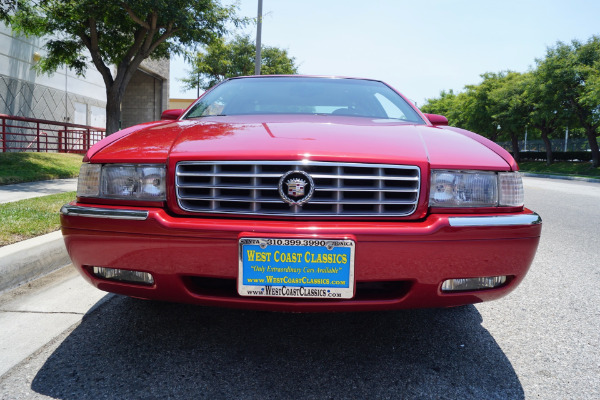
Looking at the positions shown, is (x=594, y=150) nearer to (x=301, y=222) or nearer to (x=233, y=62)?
(x=233, y=62)

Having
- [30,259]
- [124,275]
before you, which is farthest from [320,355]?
[30,259]

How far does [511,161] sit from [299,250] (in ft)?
3.62

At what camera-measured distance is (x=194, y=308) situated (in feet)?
8.96

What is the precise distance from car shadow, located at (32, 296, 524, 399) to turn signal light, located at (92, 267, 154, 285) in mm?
359

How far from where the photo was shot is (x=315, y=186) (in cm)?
195

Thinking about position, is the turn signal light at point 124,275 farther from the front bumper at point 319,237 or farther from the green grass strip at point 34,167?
the green grass strip at point 34,167

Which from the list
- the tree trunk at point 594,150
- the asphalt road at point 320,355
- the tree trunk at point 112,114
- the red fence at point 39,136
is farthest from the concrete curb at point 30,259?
the tree trunk at point 594,150

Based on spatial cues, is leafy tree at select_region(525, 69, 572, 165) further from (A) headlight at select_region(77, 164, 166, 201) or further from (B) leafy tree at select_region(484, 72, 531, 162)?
(A) headlight at select_region(77, 164, 166, 201)

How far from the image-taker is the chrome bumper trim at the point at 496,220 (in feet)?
6.31

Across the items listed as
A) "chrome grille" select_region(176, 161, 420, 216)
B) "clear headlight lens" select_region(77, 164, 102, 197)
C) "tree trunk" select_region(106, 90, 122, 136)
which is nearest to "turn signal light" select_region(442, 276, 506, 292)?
"chrome grille" select_region(176, 161, 420, 216)

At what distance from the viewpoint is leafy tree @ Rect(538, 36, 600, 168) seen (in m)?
28.7

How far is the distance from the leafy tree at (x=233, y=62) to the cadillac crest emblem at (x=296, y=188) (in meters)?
27.3

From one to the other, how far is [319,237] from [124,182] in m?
0.91

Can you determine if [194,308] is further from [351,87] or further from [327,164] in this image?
[351,87]
